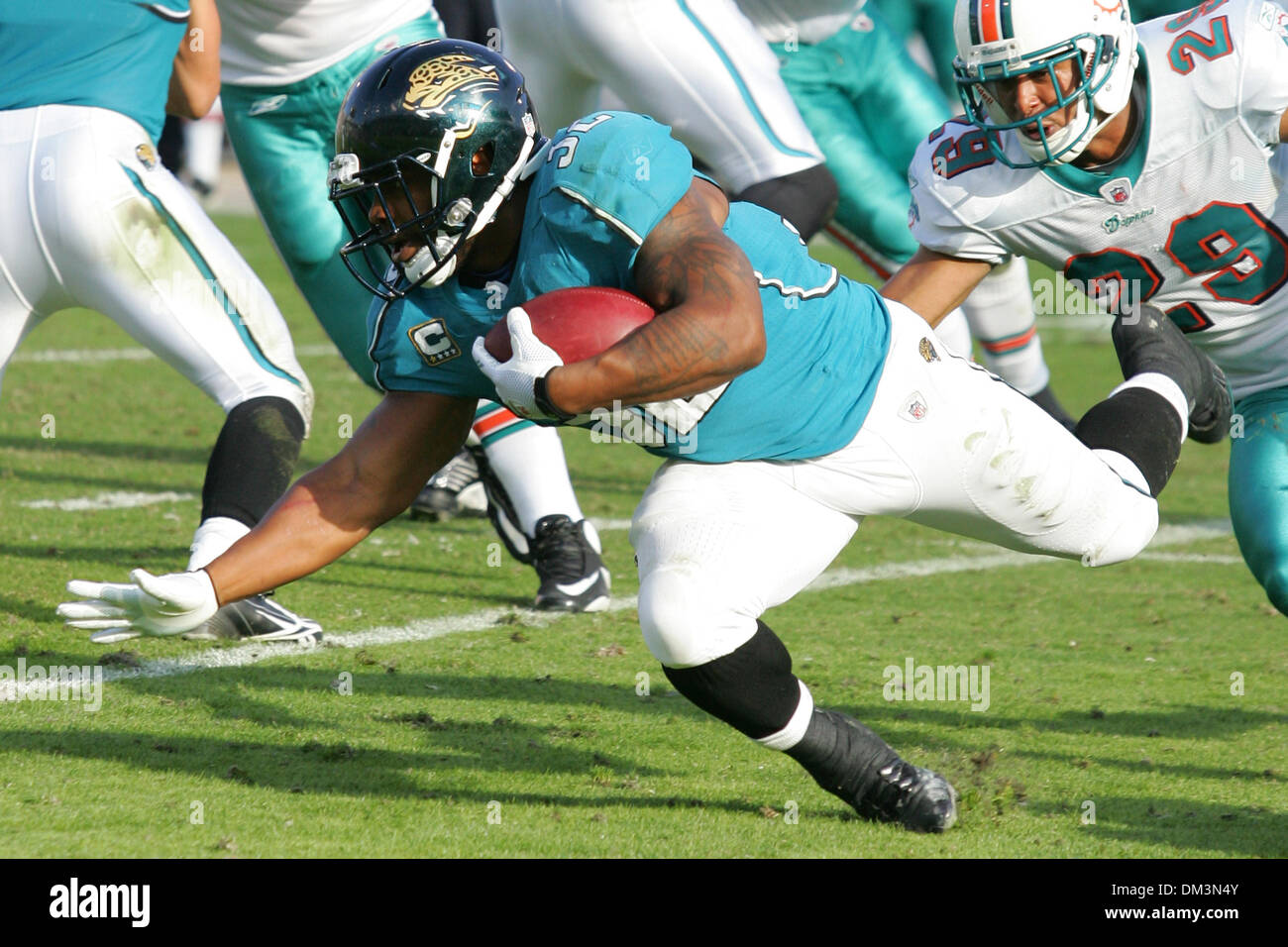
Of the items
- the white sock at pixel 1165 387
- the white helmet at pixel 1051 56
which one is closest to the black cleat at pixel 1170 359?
the white sock at pixel 1165 387

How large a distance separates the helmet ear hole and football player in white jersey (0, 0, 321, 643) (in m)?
1.29

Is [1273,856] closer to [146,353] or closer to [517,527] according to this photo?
[517,527]

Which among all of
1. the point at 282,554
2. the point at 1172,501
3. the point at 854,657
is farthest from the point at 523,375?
the point at 1172,501

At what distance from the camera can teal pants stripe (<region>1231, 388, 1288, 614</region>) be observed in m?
3.39

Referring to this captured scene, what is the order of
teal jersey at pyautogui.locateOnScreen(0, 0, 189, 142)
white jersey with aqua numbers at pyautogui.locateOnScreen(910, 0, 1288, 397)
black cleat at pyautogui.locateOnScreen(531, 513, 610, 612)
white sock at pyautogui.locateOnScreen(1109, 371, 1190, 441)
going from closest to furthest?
white jersey with aqua numbers at pyautogui.locateOnScreen(910, 0, 1288, 397)
white sock at pyautogui.locateOnScreen(1109, 371, 1190, 441)
teal jersey at pyautogui.locateOnScreen(0, 0, 189, 142)
black cleat at pyautogui.locateOnScreen(531, 513, 610, 612)

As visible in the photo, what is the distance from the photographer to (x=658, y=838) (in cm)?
291

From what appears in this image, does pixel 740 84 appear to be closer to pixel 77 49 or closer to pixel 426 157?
pixel 77 49

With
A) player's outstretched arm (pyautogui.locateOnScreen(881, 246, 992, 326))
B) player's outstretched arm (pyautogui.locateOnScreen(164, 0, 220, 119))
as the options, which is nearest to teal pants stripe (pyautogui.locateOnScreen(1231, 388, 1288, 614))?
player's outstretched arm (pyautogui.locateOnScreen(881, 246, 992, 326))

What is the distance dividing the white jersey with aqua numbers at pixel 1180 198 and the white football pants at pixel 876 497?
1.52 feet

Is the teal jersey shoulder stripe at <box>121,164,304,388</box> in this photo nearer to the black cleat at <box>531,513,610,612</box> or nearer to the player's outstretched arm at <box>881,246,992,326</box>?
the black cleat at <box>531,513,610,612</box>

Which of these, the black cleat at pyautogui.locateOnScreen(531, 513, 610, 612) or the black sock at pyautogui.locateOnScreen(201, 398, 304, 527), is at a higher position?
the black sock at pyautogui.locateOnScreen(201, 398, 304, 527)

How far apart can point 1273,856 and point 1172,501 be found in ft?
11.5

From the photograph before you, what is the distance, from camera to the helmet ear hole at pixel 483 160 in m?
2.86

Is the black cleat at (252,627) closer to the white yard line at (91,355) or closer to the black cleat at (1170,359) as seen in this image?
the black cleat at (1170,359)
